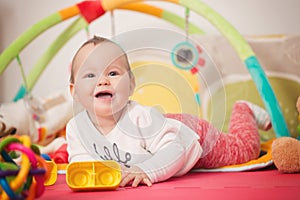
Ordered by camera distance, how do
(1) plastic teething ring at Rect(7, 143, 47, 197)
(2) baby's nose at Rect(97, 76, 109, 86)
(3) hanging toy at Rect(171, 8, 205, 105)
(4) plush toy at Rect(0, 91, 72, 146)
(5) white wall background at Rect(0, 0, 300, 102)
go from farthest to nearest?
(5) white wall background at Rect(0, 0, 300, 102) → (4) plush toy at Rect(0, 91, 72, 146) → (3) hanging toy at Rect(171, 8, 205, 105) → (2) baby's nose at Rect(97, 76, 109, 86) → (1) plastic teething ring at Rect(7, 143, 47, 197)

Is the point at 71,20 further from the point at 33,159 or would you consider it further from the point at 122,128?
the point at 33,159

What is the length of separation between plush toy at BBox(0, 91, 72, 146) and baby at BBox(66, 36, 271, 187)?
0.56 meters

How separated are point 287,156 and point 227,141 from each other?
0.54 feet

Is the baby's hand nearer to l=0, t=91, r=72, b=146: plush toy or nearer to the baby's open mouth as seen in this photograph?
the baby's open mouth

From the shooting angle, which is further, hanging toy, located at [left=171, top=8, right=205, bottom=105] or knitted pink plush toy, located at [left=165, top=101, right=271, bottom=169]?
hanging toy, located at [left=171, top=8, right=205, bottom=105]

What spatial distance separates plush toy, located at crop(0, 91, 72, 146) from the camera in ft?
5.08

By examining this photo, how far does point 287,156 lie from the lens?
1.07m

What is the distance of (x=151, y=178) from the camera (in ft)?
3.11

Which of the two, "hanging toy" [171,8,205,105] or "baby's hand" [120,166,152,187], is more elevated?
"hanging toy" [171,8,205,105]

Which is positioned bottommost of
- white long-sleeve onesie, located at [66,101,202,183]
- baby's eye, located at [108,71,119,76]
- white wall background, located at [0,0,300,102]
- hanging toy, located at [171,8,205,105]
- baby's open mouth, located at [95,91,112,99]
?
white long-sleeve onesie, located at [66,101,202,183]

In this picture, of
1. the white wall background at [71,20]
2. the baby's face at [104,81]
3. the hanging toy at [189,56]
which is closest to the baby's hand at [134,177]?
the baby's face at [104,81]

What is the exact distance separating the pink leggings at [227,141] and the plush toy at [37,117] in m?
0.66

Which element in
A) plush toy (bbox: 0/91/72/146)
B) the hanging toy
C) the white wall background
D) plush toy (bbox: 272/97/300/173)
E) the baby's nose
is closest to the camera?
the baby's nose

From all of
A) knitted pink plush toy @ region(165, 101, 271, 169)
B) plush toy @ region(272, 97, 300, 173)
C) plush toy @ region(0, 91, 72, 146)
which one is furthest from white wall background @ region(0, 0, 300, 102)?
plush toy @ region(272, 97, 300, 173)
